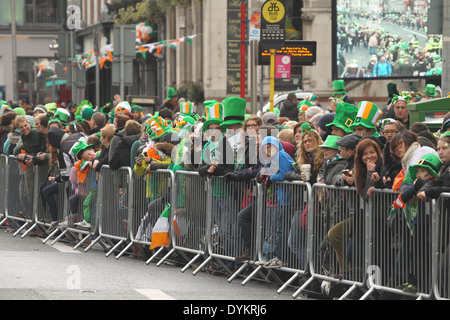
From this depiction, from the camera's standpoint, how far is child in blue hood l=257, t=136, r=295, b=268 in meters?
11.3

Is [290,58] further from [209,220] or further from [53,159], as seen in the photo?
[209,220]

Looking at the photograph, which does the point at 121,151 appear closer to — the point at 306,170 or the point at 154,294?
the point at 306,170

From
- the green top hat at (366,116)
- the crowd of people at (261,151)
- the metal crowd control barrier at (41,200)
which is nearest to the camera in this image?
the crowd of people at (261,151)

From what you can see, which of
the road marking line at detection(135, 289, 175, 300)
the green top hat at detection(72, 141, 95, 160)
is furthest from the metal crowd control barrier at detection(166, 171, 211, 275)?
the green top hat at detection(72, 141, 95, 160)

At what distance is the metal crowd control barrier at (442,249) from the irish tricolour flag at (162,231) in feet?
14.9

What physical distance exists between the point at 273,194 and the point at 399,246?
204cm

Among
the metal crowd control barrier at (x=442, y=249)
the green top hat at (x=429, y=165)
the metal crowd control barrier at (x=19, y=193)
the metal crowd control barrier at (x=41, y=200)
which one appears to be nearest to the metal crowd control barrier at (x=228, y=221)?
the green top hat at (x=429, y=165)

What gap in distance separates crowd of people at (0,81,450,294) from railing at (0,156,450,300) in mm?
67

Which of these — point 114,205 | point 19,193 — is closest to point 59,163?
point 114,205

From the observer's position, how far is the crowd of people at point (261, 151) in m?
9.90

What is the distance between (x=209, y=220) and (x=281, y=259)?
1.34 meters

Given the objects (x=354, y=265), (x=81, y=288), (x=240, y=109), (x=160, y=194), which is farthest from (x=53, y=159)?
(x=354, y=265)

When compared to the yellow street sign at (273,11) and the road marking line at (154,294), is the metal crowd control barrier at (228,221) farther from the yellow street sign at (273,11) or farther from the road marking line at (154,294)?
the yellow street sign at (273,11)

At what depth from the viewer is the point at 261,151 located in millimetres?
11680
